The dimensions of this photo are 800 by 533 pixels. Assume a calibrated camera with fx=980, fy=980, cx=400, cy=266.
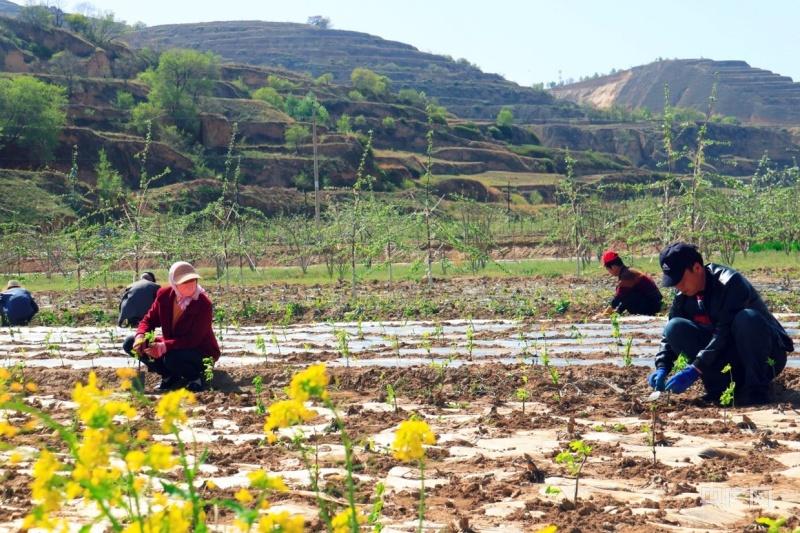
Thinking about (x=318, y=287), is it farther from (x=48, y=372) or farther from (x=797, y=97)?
(x=797, y=97)

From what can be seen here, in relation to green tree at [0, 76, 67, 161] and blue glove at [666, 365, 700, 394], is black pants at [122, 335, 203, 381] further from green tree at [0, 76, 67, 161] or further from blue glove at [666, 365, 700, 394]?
green tree at [0, 76, 67, 161]

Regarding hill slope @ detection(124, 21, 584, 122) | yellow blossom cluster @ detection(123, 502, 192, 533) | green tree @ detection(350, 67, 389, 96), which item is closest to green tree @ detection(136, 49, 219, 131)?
green tree @ detection(350, 67, 389, 96)

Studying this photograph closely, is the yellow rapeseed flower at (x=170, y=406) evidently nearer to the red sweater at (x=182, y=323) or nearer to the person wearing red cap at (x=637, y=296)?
the red sweater at (x=182, y=323)

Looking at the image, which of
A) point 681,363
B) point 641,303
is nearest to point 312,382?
point 681,363

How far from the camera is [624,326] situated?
431 inches

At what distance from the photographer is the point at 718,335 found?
6098 millimetres

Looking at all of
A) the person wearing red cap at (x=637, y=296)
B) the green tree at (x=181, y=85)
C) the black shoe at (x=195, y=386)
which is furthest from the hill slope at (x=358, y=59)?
the black shoe at (x=195, y=386)

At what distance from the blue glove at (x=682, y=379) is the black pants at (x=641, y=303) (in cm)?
558

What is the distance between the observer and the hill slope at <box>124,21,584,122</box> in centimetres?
13488

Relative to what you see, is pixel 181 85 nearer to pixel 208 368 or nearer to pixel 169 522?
pixel 208 368

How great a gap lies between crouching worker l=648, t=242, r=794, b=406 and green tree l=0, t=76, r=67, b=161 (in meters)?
48.5

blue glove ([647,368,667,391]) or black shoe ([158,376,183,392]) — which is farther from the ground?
blue glove ([647,368,667,391])

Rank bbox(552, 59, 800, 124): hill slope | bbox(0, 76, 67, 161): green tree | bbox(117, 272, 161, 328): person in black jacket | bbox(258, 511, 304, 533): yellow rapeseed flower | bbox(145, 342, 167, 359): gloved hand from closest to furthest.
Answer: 1. bbox(258, 511, 304, 533): yellow rapeseed flower
2. bbox(145, 342, 167, 359): gloved hand
3. bbox(117, 272, 161, 328): person in black jacket
4. bbox(0, 76, 67, 161): green tree
5. bbox(552, 59, 800, 124): hill slope

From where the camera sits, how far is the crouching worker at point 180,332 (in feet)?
24.4
